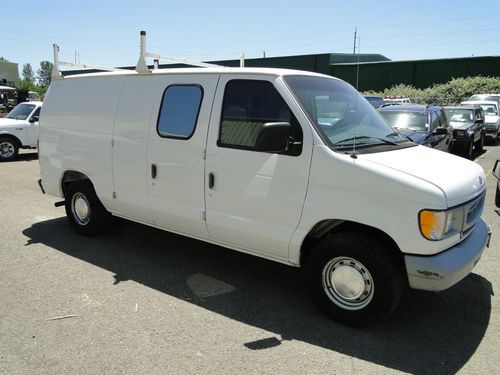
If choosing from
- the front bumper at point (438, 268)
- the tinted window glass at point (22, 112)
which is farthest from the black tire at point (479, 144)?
the tinted window glass at point (22, 112)

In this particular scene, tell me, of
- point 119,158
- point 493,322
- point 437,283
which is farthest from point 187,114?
point 493,322

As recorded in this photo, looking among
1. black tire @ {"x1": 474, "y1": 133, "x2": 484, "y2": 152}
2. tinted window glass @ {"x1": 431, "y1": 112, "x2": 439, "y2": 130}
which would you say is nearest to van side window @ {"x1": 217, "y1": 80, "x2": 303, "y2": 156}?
tinted window glass @ {"x1": 431, "y1": 112, "x2": 439, "y2": 130}

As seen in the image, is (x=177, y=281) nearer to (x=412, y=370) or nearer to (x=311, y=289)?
(x=311, y=289)

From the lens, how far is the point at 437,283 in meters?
3.33

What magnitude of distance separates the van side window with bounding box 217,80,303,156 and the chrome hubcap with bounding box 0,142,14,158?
11.7m

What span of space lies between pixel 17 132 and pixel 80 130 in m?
9.39

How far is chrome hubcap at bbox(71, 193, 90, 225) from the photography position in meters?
5.88

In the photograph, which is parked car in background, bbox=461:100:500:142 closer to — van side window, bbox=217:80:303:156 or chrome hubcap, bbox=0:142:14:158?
van side window, bbox=217:80:303:156

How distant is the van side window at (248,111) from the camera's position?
12.9ft

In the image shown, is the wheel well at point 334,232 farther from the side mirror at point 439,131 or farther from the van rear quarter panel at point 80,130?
the side mirror at point 439,131

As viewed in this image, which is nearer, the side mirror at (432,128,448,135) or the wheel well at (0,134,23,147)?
the side mirror at (432,128,448,135)

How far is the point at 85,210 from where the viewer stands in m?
5.91

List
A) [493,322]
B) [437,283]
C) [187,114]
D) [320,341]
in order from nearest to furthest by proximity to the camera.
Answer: [437,283]
[320,341]
[493,322]
[187,114]

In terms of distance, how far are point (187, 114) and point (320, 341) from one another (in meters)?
2.49
